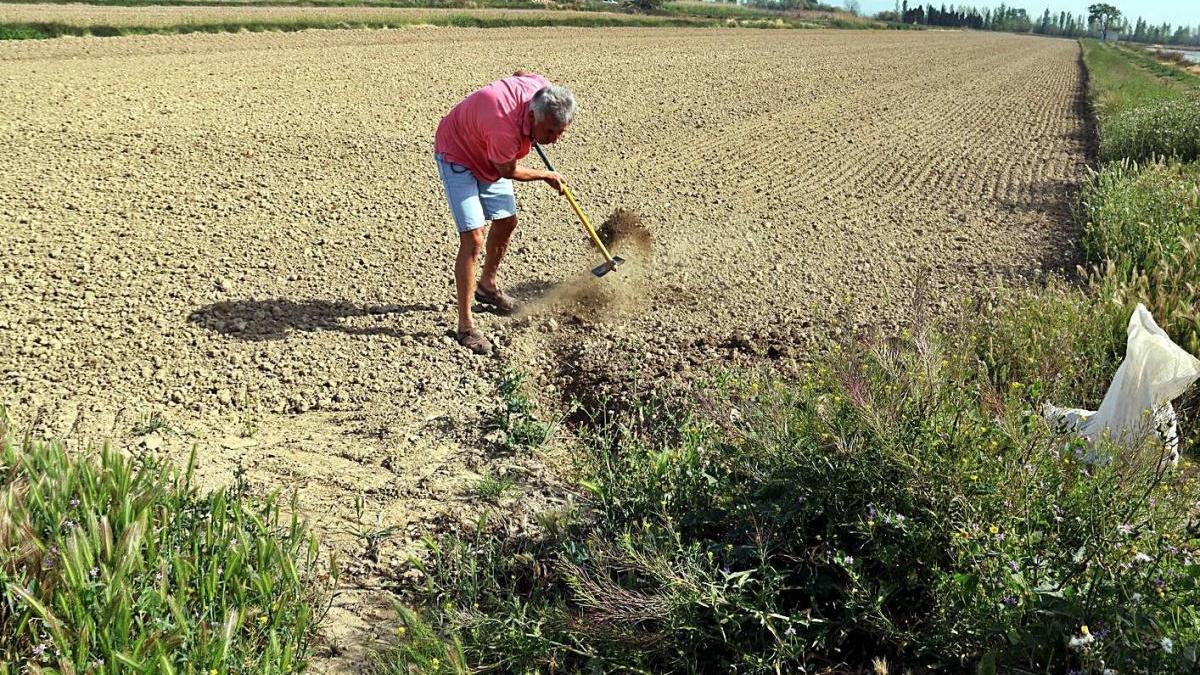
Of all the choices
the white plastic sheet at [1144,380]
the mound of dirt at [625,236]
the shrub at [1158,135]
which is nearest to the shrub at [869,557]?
the white plastic sheet at [1144,380]

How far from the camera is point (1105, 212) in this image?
721 centimetres

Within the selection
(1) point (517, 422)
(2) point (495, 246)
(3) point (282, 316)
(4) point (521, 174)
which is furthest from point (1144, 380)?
(3) point (282, 316)

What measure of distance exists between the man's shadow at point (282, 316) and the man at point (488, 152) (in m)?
0.51

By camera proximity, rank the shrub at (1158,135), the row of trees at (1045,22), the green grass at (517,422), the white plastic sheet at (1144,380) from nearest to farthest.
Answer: the white plastic sheet at (1144,380) < the green grass at (517,422) < the shrub at (1158,135) < the row of trees at (1045,22)

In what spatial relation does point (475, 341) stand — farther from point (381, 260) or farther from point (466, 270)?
point (381, 260)

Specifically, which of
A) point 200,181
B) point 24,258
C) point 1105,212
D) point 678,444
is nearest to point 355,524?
point 678,444

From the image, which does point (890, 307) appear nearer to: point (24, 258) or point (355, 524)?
point (355, 524)

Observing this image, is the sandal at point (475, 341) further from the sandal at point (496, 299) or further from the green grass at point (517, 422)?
the sandal at point (496, 299)

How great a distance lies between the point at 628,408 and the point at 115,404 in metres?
2.52

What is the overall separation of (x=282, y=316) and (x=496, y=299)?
1309 millimetres

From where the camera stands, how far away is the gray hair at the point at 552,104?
4867mm

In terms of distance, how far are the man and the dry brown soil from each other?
48 centimetres

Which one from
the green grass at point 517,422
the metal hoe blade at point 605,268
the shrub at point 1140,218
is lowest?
the green grass at point 517,422

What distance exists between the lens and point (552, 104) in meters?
4.86
